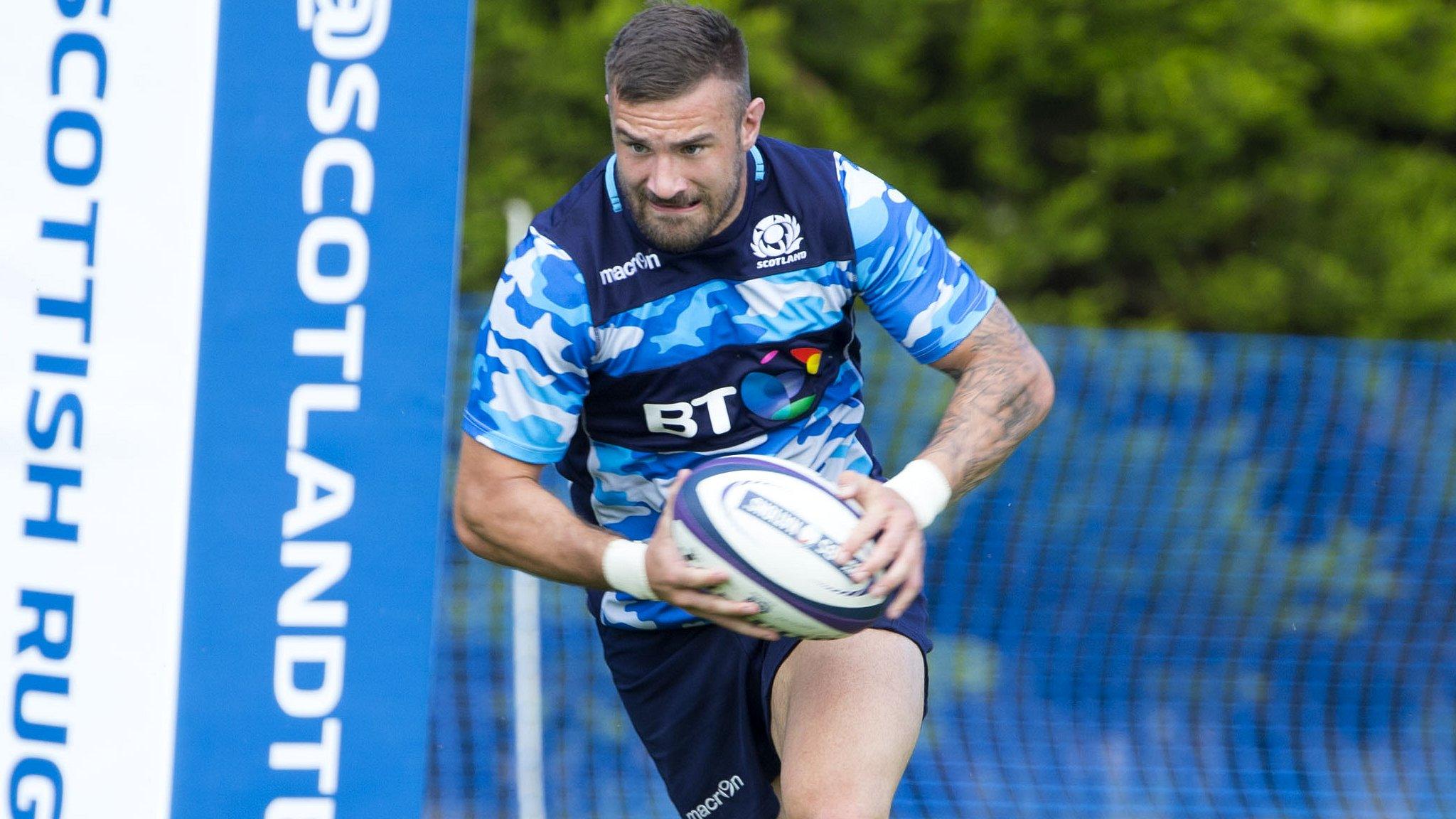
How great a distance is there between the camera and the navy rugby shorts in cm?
347

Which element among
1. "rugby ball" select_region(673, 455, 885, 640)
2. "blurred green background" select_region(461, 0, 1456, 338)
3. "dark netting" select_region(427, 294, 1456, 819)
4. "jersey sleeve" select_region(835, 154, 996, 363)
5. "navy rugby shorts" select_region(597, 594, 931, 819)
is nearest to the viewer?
"rugby ball" select_region(673, 455, 885, 640)

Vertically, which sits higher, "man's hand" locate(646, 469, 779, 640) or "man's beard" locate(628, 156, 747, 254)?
"man's beard" locate(628, 156, 747, 254)

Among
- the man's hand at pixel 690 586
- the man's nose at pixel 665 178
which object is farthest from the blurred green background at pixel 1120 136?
the man's hand at pixel 690 586

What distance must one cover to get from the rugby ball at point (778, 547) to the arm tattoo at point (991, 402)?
407 millimetres

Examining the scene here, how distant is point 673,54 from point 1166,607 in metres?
3.97

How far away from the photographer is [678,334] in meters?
3.21

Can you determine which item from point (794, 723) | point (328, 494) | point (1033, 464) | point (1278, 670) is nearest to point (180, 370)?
point (328, 494)

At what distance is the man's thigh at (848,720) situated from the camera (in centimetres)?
303

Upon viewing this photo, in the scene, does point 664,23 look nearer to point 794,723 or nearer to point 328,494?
point 328,494

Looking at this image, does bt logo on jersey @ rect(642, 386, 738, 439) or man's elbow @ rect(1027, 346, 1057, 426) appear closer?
bt logo on jersey @ rect(642, 386, 738, 439)

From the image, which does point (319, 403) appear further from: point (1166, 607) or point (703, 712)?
point (1166, 607)

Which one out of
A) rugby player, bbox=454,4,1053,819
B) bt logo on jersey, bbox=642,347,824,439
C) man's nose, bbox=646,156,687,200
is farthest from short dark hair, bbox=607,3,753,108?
bt logo on jersey, bbox=642,347,824,439

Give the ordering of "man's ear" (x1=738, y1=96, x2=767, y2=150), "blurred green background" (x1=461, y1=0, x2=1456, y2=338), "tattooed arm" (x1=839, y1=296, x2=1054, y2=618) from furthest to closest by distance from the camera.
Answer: "blurred green background" (x1=461, y1=0, x2=1456, y2=338), "man's ear" (x1=738, y1=96, x2=767, y2=150), "tattooed arm" (x1=839, y1=296, x2=1054, y2=618)

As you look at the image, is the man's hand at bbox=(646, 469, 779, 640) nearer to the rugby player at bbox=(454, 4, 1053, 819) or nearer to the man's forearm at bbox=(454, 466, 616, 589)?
the rugby player at bbox=(454, 4, 1053, 819)
